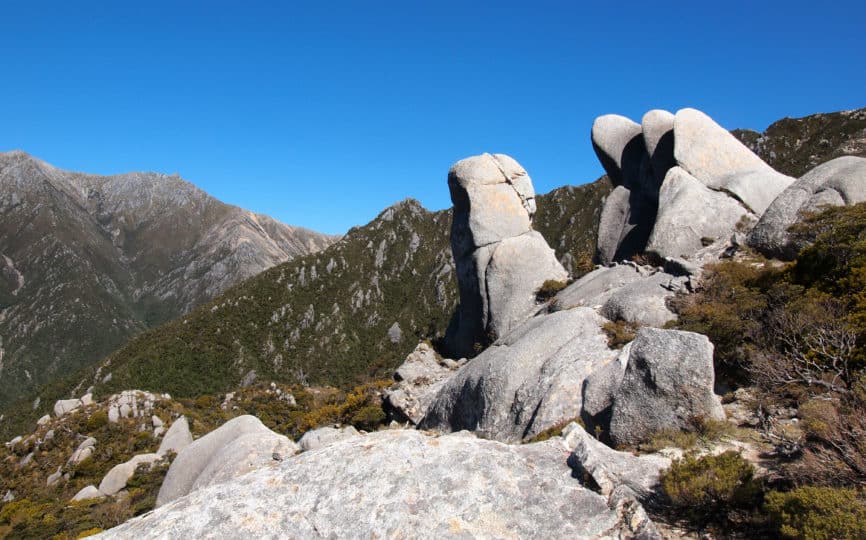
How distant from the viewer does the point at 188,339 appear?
145750 millimetres

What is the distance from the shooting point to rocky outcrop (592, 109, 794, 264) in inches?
960

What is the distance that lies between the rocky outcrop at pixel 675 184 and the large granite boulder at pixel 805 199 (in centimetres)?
295

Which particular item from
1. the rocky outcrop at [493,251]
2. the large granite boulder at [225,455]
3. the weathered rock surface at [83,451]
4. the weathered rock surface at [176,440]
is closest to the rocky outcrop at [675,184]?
the rocky outcrop at [493,251]

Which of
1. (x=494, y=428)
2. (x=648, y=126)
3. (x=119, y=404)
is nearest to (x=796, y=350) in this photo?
(x=494, y=428)

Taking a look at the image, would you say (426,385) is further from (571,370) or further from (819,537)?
(819,537)

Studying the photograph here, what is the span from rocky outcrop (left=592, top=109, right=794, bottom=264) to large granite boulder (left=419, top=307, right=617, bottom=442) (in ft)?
29.8

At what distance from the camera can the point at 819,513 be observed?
5.51 meters

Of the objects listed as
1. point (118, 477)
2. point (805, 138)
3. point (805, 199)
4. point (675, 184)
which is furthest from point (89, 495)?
point (805, 138)

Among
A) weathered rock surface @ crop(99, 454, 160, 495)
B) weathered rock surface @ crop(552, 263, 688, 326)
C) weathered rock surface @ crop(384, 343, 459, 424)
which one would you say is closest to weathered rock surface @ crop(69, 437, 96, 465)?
weathered rock surface @ crop(99, 454, 160, 495)

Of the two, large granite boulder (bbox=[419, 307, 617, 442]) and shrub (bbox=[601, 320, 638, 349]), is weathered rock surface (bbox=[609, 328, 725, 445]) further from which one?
shrub (bbox=[601, 320, 638, 349])

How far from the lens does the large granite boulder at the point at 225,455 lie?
13.2m

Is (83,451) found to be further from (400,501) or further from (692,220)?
(692,220)

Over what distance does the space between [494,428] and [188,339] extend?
15445 cm

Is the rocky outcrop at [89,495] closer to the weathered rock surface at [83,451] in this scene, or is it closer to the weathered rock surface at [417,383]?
the weathered rock surface at [83,451]
